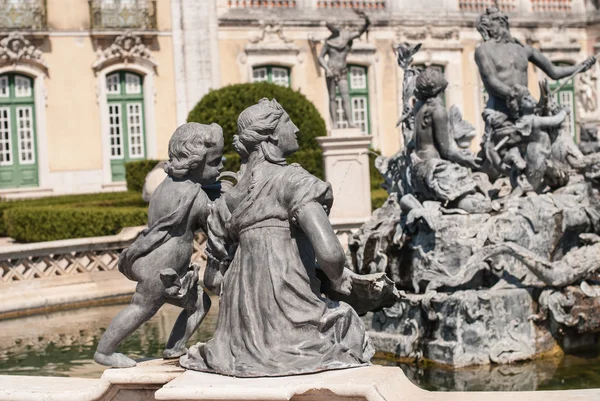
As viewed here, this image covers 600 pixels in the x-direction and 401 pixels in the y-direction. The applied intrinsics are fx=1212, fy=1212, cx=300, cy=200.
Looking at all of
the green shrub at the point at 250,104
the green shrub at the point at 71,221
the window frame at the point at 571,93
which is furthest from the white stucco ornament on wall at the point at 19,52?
the window frame at the point at 571,93

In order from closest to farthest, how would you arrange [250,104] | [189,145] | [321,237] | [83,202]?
[321,237]
[189,145]
[83,202]
[250,104]

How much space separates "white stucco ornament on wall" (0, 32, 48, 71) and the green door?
1608 mm

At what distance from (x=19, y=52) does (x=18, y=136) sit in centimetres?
178

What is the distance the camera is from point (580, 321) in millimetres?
8820

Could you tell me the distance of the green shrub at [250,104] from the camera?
20688 millimetres

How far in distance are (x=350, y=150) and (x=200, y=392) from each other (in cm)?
1161

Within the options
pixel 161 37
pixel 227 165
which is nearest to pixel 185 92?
pixel 161 37

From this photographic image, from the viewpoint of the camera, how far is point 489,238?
29.1ft

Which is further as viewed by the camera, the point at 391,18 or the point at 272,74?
the point at 391,18

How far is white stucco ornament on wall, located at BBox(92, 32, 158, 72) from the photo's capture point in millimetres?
24933

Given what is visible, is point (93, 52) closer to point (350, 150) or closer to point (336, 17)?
point (336, 17)

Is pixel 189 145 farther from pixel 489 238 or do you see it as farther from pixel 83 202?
pixel 83 202

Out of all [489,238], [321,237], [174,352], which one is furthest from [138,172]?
[321,237]

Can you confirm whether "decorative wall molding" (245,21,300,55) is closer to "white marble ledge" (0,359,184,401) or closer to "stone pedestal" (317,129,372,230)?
"stone pedestal" (317,129,372,230)
